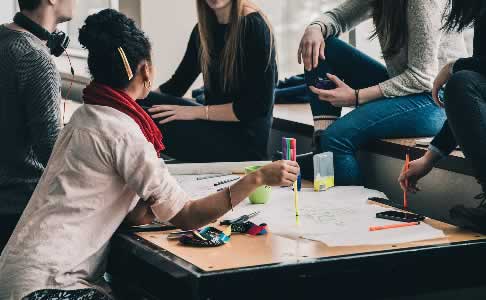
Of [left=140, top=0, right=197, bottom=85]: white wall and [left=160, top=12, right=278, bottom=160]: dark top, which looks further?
[left=140, top=0, right=197, bottom=85]: white wall

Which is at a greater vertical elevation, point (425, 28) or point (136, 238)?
point (425, 28)

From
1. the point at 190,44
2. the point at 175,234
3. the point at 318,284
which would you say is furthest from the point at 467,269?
the point at 190,44

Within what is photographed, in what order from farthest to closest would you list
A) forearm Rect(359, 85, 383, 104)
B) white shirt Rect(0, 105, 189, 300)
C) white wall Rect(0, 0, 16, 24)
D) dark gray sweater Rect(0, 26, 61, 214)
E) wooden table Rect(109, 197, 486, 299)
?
white wall Rect(0, 0, 16, 24) → forearm Rect(359, 85, 383, 104) → dark gray sweater Rect(0, 26, 61, 214) → white shirt Rect(0, 105, 189, 300) → wooden table Rect(109, 197, 486, 299)

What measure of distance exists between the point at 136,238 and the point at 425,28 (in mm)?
1046

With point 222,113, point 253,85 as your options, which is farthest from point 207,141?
point 253,85

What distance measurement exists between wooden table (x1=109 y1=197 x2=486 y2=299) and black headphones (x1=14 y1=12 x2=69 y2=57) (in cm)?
68

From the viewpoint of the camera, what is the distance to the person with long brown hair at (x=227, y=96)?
267 centimetres

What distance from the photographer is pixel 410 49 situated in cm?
237

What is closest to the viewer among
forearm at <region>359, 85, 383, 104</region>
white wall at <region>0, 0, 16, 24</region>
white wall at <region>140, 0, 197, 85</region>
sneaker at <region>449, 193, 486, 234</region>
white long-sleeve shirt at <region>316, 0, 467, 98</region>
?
sneaker at <region>449, 193, 486, 234</region>

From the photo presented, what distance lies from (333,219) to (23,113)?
32.4 inches

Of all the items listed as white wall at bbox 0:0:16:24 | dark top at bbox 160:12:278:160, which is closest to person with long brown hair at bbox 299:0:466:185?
dark top at bbox 160:12:278:160

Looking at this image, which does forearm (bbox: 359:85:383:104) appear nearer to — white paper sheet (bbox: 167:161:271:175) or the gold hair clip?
white paper sheet (bbox: 167:161:271:175)

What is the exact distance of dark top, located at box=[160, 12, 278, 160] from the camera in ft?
8.71

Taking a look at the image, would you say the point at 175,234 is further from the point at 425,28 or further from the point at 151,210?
the point at 425,28
